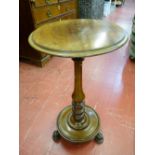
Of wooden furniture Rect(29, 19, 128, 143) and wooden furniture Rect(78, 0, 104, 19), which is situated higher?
wooden furniture Rect(78, 0, 104, 19)

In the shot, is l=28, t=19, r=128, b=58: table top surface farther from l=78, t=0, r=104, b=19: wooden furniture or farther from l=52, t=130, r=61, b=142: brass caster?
l=78, t=0, r=104, b=19: wooden furniture

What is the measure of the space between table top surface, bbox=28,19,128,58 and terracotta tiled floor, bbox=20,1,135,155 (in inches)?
31.1

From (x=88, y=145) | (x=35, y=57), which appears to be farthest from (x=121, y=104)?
(x=35, y=57)

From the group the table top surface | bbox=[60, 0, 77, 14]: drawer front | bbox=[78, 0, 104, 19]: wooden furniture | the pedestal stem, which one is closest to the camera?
the table top surface

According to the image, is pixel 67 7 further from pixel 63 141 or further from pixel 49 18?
pixel 63 141

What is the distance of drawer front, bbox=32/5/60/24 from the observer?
78.3 inches

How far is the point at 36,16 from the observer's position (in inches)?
78.5

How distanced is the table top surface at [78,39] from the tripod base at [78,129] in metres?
0.68

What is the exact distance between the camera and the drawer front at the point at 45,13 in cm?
199

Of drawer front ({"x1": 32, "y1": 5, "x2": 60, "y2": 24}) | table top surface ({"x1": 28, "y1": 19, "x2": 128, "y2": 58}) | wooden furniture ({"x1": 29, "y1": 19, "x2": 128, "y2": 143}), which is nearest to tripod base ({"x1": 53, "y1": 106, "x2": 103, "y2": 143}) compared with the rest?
wooden furniture ({"x1": 29, "y1": 19, "x2": 128, "y2": 143})

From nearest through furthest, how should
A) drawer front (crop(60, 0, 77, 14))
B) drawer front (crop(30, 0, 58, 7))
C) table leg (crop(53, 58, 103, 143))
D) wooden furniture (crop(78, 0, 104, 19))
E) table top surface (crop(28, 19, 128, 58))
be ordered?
table top surface (crop(28, 19, 128, 58)), table leg (crop(53, 58, 103, 143)), drawer front (crop(30, 0, 58, 7)), drawer front (crop(60, 0, 77, 14)), wooden furniture (crop(78, 0, 104, 19))

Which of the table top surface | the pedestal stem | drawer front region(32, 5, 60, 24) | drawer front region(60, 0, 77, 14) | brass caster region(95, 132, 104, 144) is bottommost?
brass caster region(95, 132, 104, 144)

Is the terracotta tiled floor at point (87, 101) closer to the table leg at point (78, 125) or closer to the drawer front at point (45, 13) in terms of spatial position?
the table leg at point (78, 125)

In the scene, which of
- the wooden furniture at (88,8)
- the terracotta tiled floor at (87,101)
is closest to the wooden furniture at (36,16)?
the terracotta tiled floor at (87,101)
